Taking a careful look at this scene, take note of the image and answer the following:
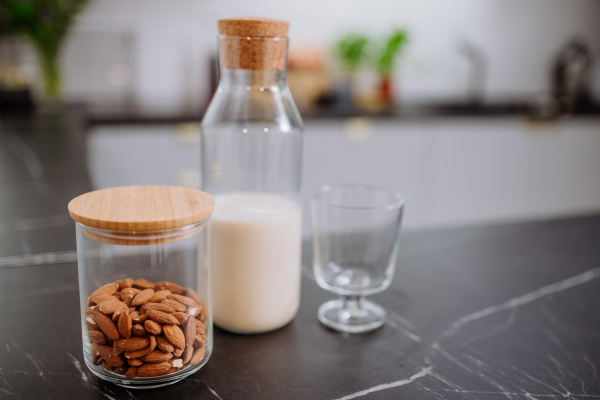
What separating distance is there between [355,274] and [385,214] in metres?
0.09

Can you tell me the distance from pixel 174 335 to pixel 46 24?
2012 millimetres

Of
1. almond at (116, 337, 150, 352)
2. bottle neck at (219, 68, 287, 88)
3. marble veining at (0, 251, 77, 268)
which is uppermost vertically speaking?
bottle neck at (219, 68, 287, 88)

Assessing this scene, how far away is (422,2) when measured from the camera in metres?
2.77

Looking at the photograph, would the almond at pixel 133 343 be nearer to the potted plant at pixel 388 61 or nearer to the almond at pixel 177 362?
the almond at pixel 177 362

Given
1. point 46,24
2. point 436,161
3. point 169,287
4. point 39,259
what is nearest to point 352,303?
point 169,287

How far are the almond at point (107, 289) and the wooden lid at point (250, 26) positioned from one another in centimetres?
28

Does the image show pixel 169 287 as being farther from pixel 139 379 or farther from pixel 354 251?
pixel 354 251

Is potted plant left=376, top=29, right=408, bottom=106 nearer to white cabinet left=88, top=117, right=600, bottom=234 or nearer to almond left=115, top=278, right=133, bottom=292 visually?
white cabinet left=88, top=117, right=600, bottom=234

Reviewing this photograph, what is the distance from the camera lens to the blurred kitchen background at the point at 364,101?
6.85 feet

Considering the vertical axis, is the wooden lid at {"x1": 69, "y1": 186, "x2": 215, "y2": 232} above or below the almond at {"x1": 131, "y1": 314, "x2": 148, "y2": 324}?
above

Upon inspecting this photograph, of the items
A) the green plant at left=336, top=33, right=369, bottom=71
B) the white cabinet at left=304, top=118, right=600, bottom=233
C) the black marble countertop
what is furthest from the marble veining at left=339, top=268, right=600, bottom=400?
the green plant at left=336, top=33, right=369, bottom=71

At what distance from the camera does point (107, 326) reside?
0.45 meters

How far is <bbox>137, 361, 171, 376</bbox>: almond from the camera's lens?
1.52ft

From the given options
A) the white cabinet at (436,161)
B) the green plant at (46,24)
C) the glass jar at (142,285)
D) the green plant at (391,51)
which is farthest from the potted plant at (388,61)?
the glass jar at (142,285)
